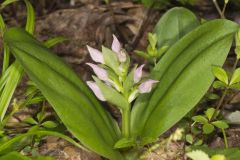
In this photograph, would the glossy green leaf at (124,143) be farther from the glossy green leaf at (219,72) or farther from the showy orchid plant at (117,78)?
the glossy green leaf at (219,72)

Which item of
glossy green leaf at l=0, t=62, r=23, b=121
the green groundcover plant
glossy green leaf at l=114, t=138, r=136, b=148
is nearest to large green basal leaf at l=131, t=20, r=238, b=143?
the green groundcover plant

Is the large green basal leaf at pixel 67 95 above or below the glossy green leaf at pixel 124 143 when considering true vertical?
above

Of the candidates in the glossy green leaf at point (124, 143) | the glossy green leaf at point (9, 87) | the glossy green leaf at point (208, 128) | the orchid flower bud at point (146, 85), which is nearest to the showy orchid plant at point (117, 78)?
the orchid flower bud at point (146, 85)

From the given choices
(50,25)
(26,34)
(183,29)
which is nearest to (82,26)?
(50,25)

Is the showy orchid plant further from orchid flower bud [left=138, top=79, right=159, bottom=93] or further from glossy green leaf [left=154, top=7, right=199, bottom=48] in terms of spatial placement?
glossy green leaf [left=154, top=7, right=199, bottom=48]

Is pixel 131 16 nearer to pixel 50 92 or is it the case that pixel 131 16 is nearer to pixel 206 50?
pixel 206 50

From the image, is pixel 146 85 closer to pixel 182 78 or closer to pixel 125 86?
pixel 125 86
